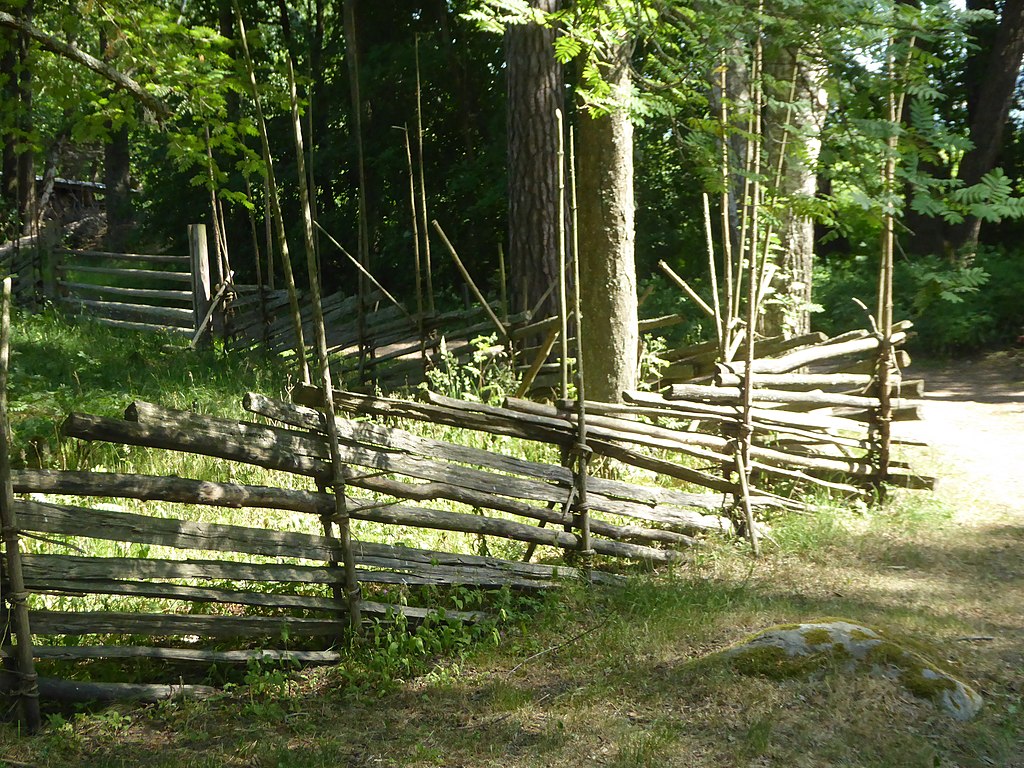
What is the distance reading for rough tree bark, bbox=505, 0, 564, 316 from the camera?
9.05m

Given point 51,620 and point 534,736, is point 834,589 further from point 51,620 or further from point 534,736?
point 51,620

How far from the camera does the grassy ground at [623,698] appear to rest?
336cm

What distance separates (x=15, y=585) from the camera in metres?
3.41

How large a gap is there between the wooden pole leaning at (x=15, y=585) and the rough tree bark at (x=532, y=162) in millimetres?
6009

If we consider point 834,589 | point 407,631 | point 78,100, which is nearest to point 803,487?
point 834,589

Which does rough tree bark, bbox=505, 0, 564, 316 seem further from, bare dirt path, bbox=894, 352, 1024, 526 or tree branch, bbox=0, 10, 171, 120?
bare dirt path, bbox=894, 352, 1024, 526

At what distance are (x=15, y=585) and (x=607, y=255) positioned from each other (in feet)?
14.9

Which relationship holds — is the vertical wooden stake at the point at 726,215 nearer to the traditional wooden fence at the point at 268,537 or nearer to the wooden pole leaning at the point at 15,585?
the traditional wooden fence at the point at 268,537

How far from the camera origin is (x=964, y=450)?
8.11m

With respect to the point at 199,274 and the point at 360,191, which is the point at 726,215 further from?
the point at 199,274

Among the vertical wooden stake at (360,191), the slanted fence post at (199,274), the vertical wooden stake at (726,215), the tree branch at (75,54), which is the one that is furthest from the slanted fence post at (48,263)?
the vertical wooden stake at (726,215)

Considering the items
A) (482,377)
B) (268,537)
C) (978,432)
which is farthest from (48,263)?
(978,432)

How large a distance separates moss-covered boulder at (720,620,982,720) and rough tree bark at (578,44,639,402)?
310cm

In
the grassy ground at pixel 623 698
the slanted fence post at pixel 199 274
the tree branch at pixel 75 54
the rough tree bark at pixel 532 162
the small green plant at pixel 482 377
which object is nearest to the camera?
the grassy ground at pixel 623 698
